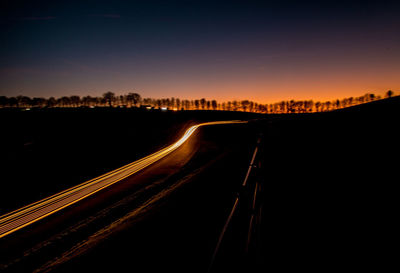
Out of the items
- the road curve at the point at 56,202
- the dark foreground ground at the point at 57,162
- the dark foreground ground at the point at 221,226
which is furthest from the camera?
the dark foreground ground at the point at 57,162

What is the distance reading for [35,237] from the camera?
4.57 meters

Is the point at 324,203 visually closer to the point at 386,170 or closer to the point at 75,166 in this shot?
the point at 386,170

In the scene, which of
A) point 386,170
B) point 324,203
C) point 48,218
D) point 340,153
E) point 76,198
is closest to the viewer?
point 48,218

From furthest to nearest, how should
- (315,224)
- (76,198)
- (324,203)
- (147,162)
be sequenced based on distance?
(147,162) < (76,198) < (324,203) < (315,224)

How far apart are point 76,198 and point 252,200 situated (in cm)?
603

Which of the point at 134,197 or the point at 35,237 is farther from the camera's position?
the point at 134,197

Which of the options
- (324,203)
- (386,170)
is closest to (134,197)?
(324,203)

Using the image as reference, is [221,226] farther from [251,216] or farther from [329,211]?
[329,211]

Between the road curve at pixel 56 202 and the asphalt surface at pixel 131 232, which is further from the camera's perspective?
the road curve at pixel 56 202

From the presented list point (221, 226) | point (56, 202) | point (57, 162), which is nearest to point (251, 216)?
point (221, 226)

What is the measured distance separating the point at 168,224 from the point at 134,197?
2.22 m

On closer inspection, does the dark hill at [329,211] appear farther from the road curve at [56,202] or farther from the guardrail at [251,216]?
the road curve at [56,202]

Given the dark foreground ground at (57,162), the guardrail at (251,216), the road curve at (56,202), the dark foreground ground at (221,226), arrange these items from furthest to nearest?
1. the dark foreground ground at (57,162)
2. the road curve at (56,202)
3. the guardrail at (251,216)
4. the dark foreground ground at (221,226)

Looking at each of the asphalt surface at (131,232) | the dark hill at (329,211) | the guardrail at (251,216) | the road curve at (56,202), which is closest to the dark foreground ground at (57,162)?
the road curve at (56,202)
